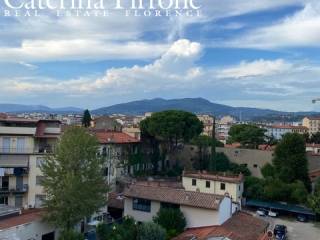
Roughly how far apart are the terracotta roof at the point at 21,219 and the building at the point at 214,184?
19992mm

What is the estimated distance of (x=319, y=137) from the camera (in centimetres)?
10331

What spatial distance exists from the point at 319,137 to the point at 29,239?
88341 millimetres

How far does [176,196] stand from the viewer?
3397 centimetres

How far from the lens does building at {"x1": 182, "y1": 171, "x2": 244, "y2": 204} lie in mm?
45000

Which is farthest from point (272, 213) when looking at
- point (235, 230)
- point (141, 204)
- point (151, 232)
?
point (151, 232)

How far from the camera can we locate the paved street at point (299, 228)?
130 ft

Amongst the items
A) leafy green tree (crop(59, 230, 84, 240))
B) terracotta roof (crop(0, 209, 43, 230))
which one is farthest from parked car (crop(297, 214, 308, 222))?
terracotta roof (crop(0, 209, 43, 230))

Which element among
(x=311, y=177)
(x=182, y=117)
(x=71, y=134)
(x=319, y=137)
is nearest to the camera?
(x=71, y=134)

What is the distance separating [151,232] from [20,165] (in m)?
17.5

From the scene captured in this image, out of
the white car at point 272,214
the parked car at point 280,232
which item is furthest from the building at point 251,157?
the parked car at point 280,232

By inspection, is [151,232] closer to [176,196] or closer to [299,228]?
[176,196]

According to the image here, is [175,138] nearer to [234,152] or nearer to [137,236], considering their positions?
[234,152]

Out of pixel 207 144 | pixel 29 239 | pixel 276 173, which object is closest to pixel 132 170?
pixel 207 144

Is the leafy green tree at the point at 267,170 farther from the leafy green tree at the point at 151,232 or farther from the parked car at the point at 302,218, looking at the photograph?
the leafy green tree at the point at 151,232
